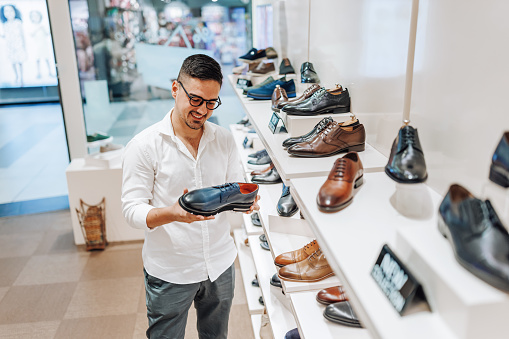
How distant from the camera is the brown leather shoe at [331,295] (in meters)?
1.65

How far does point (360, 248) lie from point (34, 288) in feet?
11.0

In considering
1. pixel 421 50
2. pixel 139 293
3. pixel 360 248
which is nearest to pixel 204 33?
pixel 139 293

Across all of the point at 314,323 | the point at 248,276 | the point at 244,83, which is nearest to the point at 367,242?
the point at 314,323

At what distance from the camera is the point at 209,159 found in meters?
2.02

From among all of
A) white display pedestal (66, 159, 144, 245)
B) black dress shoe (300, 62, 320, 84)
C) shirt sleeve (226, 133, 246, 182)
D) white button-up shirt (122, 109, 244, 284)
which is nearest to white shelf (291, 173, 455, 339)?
white button-up shirt (122, 109, 244, 284)

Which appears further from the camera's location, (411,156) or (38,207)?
(38,207)

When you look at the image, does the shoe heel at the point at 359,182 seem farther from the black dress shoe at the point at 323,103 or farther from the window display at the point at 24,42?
the window display at the point at 24,42

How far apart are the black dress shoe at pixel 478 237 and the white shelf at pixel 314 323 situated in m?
0.71

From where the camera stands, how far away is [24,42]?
20.4 feet

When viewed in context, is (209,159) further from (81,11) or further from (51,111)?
(51,111)

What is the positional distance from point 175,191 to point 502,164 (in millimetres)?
1385

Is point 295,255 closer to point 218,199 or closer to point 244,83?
point 218,199

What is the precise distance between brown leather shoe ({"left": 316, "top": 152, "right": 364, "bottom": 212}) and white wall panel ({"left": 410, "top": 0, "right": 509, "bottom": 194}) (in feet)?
0.72

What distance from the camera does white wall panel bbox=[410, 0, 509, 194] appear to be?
1.01 meters
